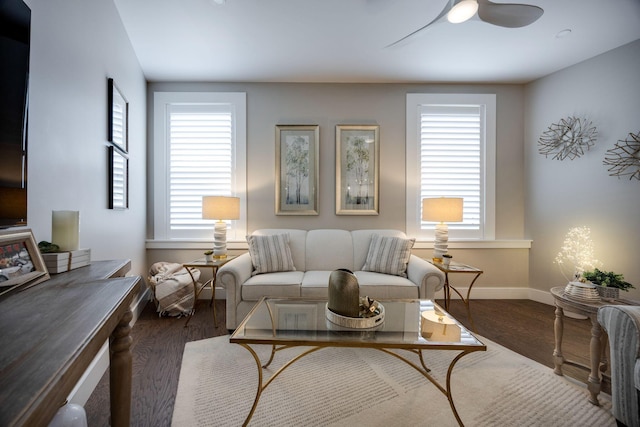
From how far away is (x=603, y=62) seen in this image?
278 cm

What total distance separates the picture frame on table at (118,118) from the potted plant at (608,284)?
3.72 meters

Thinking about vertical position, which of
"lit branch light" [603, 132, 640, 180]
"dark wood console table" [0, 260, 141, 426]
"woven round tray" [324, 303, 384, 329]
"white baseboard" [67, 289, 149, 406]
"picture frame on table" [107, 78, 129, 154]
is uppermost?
Answer: "picture frame on table" [107, 78, 129, 154]

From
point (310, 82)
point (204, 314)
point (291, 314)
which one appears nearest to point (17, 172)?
point (291, 314)

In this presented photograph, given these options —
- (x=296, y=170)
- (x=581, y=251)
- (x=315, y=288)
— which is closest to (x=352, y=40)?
(x=296, y=170)

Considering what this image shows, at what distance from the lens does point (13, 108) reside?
1.04 meters

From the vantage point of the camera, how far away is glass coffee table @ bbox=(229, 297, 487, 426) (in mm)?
1335

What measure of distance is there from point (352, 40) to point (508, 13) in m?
1.33

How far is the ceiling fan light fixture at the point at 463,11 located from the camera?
1.61 metres

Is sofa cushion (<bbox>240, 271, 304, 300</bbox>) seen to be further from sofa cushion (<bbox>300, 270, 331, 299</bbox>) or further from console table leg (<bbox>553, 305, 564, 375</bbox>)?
console table leg (<bbox>553, 305, 564, 375</bbox>)

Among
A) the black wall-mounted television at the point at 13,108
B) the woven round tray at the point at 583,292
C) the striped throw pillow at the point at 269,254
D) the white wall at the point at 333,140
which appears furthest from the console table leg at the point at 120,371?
the woven round tray at the point at 583,292

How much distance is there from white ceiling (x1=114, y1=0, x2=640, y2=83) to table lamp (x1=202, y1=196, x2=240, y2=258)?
5.03ft

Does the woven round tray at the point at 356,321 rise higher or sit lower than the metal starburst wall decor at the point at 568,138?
lower

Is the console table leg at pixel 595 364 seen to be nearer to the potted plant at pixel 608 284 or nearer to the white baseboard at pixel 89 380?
the potted plant at pixel 608 284

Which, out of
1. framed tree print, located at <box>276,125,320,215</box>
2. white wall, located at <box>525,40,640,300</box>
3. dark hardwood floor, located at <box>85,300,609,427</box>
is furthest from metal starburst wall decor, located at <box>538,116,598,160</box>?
framed tree print, located at <box>276,125,320,215</box>
